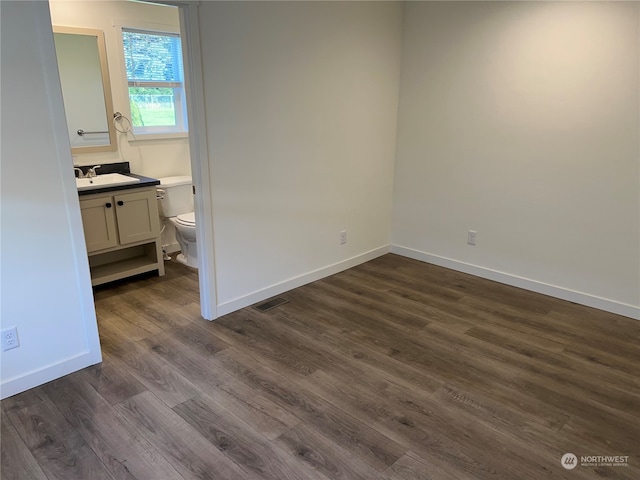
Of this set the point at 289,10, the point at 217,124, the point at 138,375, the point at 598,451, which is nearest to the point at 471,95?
the point at 289,10

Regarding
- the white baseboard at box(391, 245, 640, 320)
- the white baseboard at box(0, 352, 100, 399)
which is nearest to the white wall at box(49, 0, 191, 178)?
the white baseboard at box(0, 352, 100, 399)

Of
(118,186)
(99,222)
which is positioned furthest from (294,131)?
(99,222)

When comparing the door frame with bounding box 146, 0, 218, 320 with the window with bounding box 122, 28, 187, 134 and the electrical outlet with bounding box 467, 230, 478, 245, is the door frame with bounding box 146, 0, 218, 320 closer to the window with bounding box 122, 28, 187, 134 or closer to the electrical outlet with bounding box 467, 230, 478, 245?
the window with bounding box 122, 28, 187, 134

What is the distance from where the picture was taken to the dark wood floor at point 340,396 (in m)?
1.87

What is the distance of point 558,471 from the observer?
184 centimetres

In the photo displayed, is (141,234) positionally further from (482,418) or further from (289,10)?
(482,418)

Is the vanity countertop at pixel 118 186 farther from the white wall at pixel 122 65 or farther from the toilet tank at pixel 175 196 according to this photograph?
the toilet tank at pixel 175 196

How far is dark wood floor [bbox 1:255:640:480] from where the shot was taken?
6.15 ft

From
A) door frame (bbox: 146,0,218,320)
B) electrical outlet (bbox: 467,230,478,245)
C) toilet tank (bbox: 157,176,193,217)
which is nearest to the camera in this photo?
door frame (bbox: 146,0,218,320)

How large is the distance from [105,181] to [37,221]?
1525 mm

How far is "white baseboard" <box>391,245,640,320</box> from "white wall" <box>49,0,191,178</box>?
2343 mm

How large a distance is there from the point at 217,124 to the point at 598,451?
2609mm

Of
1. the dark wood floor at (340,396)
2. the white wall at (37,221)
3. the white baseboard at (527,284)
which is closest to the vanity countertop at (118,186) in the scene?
the dark wood floor at (340,396)

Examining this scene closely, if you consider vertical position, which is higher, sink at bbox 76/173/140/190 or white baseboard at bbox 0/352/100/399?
sink at bbox 76/173/140/190
